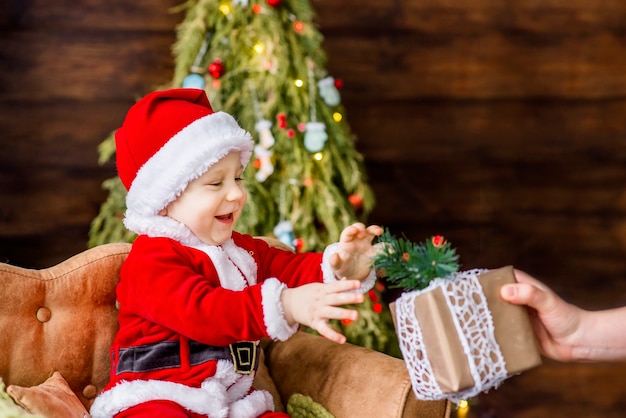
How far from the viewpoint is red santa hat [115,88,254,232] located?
5.06 ft

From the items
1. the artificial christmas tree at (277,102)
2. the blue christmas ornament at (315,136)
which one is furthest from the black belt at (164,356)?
the blue christmas ornament at (315,136)

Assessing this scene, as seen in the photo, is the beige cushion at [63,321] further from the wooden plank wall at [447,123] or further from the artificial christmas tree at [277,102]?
the wooden plank wall at [447,123]

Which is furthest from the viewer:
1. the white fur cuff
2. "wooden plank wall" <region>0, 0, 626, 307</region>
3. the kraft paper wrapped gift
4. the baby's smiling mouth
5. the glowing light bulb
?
"wooden plank wall" <region>0, 0, 626, 307</region>

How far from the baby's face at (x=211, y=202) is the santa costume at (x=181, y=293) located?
22 millimetres

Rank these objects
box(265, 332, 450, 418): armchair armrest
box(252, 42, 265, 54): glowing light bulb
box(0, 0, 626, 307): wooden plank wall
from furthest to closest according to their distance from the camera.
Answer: box(0, 0, 626, 307): wooden plank wall, box(252, 42, 265, 54): glowing light bulb, box(265, 332, 450, 418): armchair armrest

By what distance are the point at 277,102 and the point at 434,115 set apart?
1004 mm

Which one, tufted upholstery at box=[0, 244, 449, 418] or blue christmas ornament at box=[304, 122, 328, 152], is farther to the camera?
blue christmas ornament at box=[304, 122, 328, 152]

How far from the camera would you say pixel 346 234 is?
1516 millimetres

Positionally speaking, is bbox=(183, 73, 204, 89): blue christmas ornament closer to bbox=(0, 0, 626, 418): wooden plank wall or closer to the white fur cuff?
bbox=(0, 0, 626, 418): wooden plank wall

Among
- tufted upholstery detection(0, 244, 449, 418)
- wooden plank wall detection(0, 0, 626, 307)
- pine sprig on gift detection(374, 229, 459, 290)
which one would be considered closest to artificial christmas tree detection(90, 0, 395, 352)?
wooden plank wall detection(0, 0, 626, 307)

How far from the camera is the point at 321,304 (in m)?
1.29

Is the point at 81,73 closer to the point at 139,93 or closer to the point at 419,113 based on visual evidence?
the point at 139,93

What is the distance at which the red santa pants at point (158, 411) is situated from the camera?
1.42m

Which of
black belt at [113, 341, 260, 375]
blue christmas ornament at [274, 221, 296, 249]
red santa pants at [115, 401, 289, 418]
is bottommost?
blue christmas ornament at [274, 221, 296, 249]
